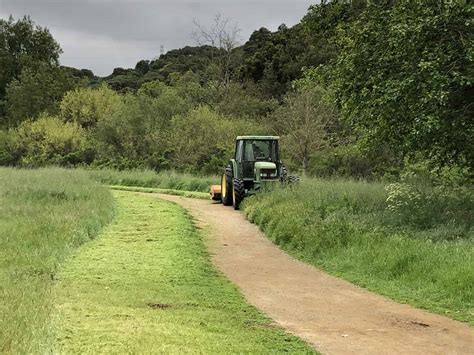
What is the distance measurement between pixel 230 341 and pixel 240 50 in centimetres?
6281

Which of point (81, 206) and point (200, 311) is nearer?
point (200, 311)

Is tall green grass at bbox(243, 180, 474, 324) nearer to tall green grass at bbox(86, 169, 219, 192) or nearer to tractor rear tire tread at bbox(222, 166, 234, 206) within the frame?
tractor rear tire tread at bbox(222, 166, 234, 206)

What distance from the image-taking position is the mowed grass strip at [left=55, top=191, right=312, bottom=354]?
539 cm

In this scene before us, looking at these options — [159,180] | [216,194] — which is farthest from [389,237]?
[159,180]

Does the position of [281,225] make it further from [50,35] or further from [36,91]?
[50,35]

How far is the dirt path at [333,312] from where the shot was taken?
6137 millimetres

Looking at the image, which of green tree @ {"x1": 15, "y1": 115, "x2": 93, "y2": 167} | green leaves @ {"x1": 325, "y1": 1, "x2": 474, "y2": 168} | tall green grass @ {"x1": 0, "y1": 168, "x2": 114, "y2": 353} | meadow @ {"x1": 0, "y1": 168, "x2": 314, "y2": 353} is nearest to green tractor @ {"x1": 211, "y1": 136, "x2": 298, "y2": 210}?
tall green grass @ {"x1": 0, "y1": 168, "x2": 114, "y2": 353}

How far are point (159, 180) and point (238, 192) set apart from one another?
42.7 feet

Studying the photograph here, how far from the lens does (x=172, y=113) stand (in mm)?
48688

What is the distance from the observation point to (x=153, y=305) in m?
7.10

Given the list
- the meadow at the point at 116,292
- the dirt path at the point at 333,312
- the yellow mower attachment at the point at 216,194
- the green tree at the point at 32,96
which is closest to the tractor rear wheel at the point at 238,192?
the yellow mower attachment at the point at 216,194

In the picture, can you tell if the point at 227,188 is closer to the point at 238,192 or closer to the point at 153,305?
the point at 238,192

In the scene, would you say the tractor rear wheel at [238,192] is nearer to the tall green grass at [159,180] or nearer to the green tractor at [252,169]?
the green tractor at [252,169]

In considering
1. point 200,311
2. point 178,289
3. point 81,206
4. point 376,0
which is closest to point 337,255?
point 178,289
